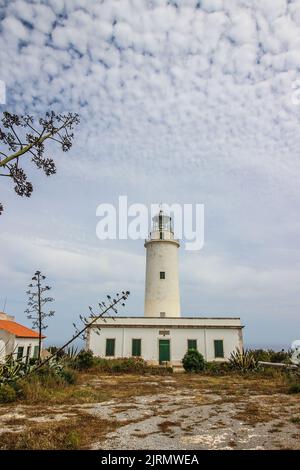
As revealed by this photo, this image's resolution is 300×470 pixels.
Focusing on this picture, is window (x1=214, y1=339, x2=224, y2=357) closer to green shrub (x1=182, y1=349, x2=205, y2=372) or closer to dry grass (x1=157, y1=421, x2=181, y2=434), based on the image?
green shrub (x1=182, y1=349, x2=205, y2=372)

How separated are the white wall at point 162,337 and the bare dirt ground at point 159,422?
13363mm

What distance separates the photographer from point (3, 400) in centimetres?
1006

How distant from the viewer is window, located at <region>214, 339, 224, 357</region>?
25.4 m

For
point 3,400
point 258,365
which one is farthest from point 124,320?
point 3,400

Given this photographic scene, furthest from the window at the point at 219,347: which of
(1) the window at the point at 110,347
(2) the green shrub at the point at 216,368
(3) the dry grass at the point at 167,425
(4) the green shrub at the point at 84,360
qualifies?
(3) the dry grass at the point at 167,425

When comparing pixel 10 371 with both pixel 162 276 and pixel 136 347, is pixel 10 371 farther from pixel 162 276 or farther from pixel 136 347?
pixel 162 276

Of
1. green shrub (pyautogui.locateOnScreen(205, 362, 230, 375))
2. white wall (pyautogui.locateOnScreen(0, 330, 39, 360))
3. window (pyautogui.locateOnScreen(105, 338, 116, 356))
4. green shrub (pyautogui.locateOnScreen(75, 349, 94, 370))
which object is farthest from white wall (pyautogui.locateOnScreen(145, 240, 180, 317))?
white wall (pyautogui.locateOnScreen(0, 330, 39, 360))

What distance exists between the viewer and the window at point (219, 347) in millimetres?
25406

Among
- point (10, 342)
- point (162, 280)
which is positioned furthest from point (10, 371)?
point (162, 280)

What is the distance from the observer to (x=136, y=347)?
25.6m

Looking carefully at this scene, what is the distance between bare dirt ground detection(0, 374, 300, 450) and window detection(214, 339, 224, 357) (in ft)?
44.0

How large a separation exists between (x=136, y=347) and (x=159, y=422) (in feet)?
60.2

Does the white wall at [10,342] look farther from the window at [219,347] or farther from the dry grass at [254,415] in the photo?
the dry grass at [254,415]
